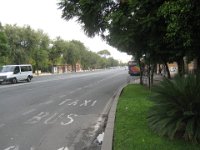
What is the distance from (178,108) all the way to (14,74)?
111ft

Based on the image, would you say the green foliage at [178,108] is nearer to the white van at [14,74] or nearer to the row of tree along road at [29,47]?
the white van at [14,74]

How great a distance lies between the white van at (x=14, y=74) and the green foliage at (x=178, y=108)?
32786mm

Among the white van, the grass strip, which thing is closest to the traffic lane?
the grass strip

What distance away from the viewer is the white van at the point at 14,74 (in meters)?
39.1

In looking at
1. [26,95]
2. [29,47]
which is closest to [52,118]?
[26,95]

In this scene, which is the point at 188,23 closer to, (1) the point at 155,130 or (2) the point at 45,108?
(1) the point at 155,130

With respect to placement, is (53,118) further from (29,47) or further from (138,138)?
(29,47)

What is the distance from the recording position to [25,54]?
77.6 metres

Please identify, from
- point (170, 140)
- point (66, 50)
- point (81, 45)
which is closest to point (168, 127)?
point (170, 140)

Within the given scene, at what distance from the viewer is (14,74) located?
130 feet

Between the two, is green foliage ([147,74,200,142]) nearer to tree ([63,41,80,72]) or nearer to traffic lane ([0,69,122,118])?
traffic lane ([0,69,122,118])

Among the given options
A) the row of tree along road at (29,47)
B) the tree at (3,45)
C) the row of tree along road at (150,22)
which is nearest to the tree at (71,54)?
the row of tree along road at (29,47)

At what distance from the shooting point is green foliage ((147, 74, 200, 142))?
7.25 m

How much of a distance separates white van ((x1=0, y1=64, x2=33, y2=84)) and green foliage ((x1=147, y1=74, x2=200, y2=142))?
32786 millimetres
